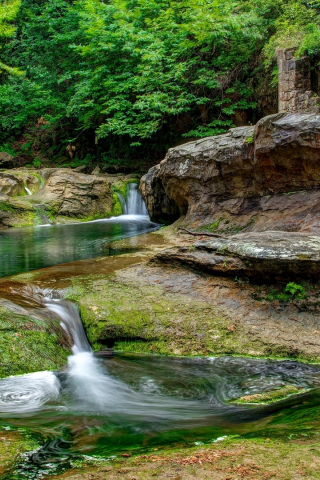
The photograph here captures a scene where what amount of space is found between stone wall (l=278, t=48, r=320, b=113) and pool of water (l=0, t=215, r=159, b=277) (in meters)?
6.47

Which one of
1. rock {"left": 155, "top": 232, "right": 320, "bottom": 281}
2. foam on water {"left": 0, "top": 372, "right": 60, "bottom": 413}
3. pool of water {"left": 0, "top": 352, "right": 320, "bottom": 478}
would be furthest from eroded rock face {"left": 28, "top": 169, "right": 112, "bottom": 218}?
foam on water {"left": 0, "top": 372, "right": 60, "bottom": 413}

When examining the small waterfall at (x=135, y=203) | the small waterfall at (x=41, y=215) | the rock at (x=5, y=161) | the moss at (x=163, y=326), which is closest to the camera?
the moss at (x=163, y=326)

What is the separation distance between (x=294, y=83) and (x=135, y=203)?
771 centimetres

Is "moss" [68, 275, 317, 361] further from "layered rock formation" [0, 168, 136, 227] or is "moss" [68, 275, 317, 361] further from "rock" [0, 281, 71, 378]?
"layered rock formation" [0, 168, 136, 227]

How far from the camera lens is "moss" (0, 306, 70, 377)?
4449mm

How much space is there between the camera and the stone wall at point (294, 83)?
47.8ft

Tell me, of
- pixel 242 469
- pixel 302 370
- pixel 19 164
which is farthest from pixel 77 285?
pixel 19 164

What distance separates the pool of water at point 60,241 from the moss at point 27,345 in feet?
11.0

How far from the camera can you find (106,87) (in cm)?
2030

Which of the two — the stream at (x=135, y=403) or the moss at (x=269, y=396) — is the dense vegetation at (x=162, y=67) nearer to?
the stream at (x=135, y=403)

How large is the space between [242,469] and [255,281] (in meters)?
3.77

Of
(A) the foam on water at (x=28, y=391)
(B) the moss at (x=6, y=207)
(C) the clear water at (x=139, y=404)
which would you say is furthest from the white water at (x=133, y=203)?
(A) the foam on water at (x=28, y=391)

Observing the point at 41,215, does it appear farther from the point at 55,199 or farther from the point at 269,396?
the point at 269,396

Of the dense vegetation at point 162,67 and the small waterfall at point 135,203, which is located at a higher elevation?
the dense vegetation at point 162,67
